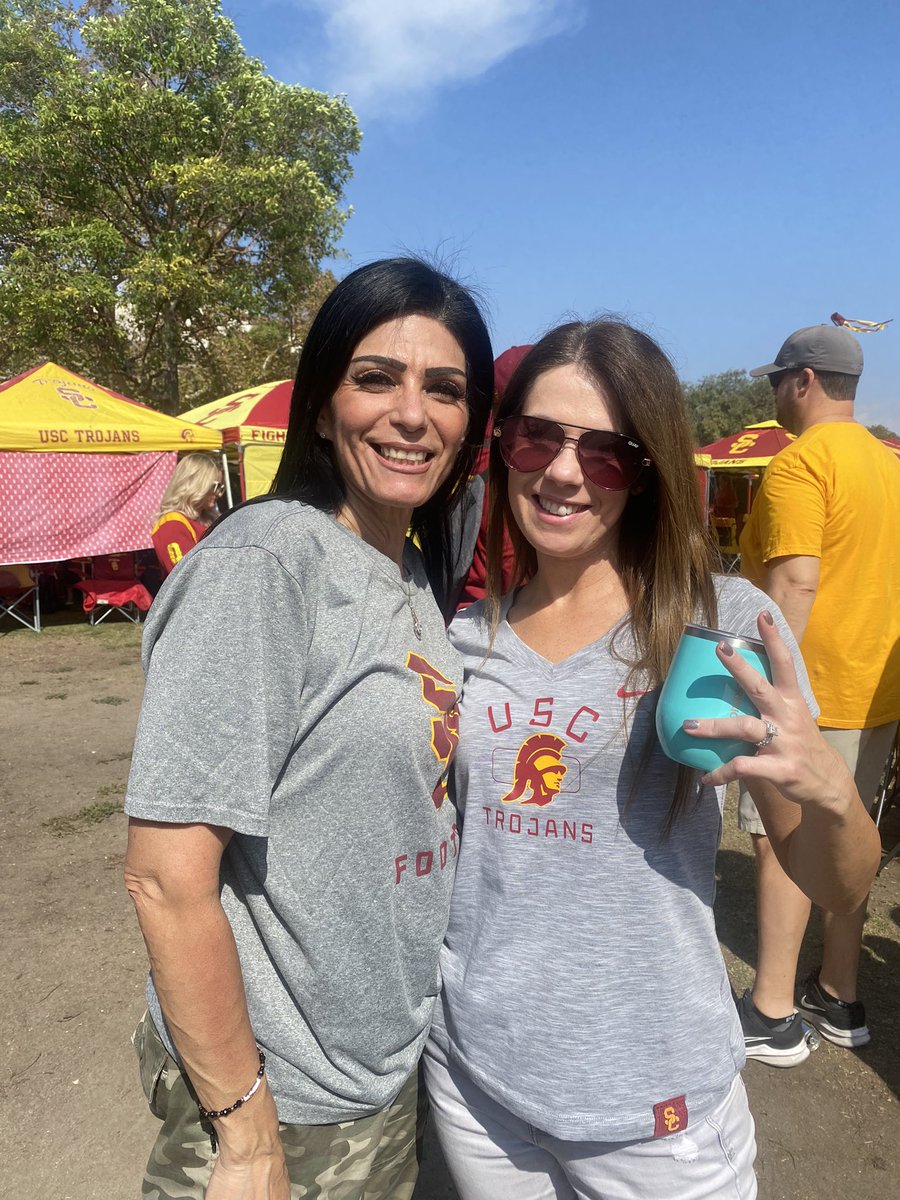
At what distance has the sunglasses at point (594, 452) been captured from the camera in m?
1.49

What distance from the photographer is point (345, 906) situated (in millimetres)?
1230

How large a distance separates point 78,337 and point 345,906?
21224mm

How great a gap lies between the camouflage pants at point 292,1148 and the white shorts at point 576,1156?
100mm

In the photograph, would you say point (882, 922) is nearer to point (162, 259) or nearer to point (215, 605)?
point (215, 605)

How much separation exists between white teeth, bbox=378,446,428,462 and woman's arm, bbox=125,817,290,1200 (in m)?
0.71

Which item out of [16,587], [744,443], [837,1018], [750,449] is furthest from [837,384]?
[744,443]

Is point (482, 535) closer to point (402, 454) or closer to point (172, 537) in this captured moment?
point (402, 454)

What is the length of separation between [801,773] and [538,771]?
1.47ft

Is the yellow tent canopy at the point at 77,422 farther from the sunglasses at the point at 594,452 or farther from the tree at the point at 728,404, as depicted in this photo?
the tree at the point at 728,404

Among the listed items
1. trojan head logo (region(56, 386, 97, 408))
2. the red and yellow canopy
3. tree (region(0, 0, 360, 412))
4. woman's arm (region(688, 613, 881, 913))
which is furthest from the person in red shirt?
tree (region(0, 0, 360, 412))

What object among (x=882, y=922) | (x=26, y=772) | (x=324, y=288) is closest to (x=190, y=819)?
(x=882, y=922)

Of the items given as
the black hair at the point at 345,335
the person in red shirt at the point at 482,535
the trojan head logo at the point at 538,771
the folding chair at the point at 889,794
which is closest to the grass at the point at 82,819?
the person in red shirt at the point at 482,535

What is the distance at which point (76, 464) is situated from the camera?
32.9 feet

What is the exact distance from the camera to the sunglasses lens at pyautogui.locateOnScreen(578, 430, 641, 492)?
1488mm
